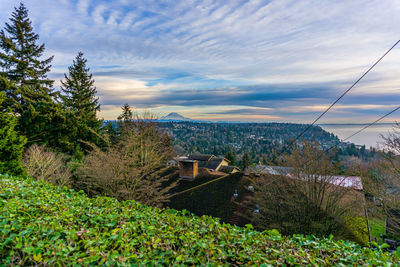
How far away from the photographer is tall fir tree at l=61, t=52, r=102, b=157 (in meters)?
24.2

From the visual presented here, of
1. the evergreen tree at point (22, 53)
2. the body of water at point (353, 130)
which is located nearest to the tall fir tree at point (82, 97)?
the evergreen tree at point (22, 53)

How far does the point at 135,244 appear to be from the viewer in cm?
204

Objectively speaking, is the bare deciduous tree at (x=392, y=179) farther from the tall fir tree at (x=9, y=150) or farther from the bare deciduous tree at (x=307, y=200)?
the tall fir tree at (x=9, y=150)

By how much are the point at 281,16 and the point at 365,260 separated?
7.32m

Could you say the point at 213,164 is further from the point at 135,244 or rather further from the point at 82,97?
the point at 135,244

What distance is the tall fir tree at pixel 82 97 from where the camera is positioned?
2425 cm

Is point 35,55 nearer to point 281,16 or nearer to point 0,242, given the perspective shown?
point 281,16

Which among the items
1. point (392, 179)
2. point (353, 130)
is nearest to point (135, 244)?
point (353, 130)

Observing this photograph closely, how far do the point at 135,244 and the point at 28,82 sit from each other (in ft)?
85.7

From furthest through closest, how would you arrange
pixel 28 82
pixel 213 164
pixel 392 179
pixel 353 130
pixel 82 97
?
pixel 213 164 < pixel 82 97 < pixel 28 82 < pixel 392 179 < pixel 353 130

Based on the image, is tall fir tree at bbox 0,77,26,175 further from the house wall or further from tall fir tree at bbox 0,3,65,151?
tall fir tree at bbox 0,3,65,151

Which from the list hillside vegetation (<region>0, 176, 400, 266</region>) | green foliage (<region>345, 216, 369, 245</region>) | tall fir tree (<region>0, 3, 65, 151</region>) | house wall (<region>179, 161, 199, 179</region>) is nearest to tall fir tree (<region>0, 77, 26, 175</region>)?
hillside vegetation (<region>0, 176, 400, 266</region>)

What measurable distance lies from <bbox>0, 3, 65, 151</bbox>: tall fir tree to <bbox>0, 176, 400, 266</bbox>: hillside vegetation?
72.8 ft

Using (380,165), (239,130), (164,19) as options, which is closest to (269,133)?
(239,130)
